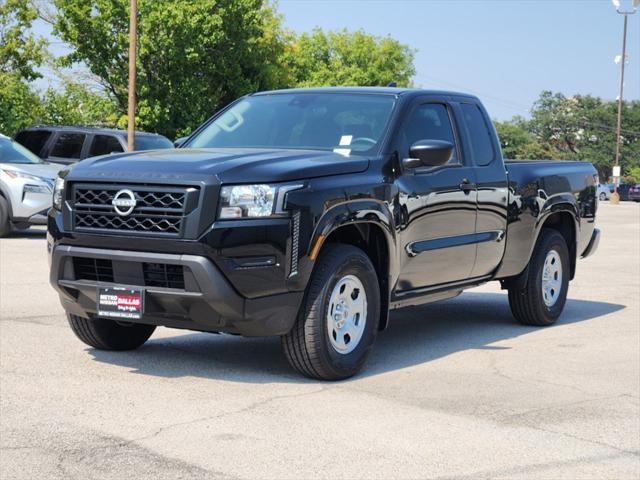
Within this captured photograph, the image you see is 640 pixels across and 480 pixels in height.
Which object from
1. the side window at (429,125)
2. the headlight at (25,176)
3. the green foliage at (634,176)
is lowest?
the green foliage at (634,176)

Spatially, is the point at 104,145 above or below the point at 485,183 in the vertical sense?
above

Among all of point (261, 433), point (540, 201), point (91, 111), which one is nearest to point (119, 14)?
point (91, 111)

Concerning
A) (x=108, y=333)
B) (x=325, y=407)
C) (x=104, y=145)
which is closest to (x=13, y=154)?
(x=104, y=145)

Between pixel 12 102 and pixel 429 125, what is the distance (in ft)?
106

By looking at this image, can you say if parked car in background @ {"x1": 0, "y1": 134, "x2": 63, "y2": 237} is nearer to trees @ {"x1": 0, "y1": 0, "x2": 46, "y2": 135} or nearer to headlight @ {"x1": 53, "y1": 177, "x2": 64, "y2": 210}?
headlight @ {"x1": 53, "y1": 177, "x2": 64, "y2": 210}

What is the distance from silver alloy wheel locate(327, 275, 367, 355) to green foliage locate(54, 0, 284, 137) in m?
38.2

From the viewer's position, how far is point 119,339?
26.3ft

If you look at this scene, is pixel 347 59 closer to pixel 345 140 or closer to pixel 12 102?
pixel 12 102

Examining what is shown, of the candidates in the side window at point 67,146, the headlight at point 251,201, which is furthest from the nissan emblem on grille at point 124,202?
the side window at point 67,146

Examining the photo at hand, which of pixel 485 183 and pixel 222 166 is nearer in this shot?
pixel 222 166

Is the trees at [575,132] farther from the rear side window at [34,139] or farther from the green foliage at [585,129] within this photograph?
the rear side window at [34,139]

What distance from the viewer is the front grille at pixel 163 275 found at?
6.63 m

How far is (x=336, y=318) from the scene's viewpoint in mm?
7145

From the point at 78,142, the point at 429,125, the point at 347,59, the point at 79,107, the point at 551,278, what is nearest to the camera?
the point at 429,125
